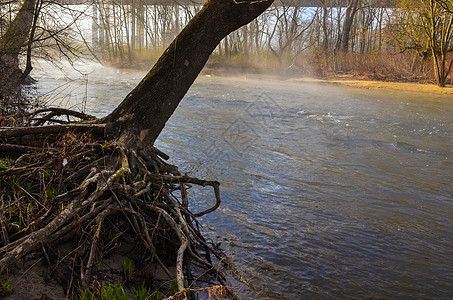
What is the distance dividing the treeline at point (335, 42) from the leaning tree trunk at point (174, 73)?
1647 cm

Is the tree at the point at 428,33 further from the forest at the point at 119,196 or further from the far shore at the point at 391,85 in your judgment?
the forest at the point at 119,196

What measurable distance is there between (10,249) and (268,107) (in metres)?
16.3

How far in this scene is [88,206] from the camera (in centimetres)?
422

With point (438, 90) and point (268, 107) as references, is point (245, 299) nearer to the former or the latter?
point (268, 107)

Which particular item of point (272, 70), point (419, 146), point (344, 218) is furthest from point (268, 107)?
point (272, 70)

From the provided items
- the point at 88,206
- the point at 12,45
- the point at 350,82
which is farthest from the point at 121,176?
the point at 350,82

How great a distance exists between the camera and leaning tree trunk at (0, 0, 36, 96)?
9.98 metres

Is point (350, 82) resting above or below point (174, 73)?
below

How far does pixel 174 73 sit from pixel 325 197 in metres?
3.63

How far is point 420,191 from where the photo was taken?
8.20 meters

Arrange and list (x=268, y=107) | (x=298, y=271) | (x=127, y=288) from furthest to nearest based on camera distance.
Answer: (x=268, y=107) < (x=298, y=271) < (x=127, y=288)

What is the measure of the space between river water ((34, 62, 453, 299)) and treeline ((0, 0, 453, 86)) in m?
9.48

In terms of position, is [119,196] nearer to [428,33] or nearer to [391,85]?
[391,85]

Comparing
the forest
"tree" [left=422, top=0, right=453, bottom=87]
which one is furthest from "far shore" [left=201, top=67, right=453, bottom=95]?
the forest
